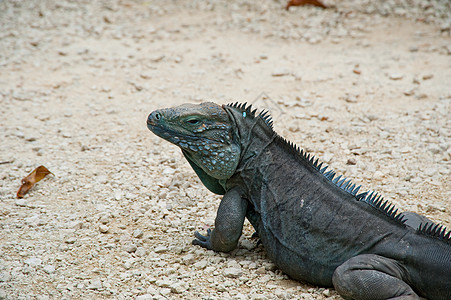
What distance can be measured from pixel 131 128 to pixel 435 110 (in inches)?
187

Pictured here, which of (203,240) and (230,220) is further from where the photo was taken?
(203,240)

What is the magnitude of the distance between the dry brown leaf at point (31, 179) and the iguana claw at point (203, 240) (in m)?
2.31

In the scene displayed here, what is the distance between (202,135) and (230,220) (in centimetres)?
83

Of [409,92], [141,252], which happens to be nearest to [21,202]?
[141,252]

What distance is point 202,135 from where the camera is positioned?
450 centimetres

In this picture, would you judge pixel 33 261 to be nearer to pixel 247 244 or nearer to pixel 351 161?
Result: pixel 247 244

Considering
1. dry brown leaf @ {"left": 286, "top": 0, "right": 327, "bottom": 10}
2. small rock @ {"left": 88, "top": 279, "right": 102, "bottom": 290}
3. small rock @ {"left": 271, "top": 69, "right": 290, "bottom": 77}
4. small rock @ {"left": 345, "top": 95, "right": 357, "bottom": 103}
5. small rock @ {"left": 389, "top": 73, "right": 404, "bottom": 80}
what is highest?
dry brown leaf @ {"left": 286, "top": 0, "right": 327, "bottom": 10}

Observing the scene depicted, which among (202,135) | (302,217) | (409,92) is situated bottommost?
(302,217)

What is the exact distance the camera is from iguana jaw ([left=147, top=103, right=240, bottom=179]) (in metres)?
4.48

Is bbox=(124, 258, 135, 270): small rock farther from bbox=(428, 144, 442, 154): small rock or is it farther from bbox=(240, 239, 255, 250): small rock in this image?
bbox=(428, 144, 442, 154): small rock

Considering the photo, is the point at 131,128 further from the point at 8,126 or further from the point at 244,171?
the point at 244,171

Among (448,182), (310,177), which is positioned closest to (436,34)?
(448,182)

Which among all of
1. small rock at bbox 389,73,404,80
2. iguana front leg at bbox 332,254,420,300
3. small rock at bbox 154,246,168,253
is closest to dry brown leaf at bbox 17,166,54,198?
small rock at bbox 154,246,168,253

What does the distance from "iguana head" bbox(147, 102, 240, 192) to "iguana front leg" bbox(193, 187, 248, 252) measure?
0.22 meters
